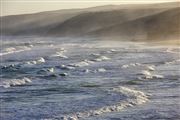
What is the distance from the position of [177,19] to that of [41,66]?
1791 inches

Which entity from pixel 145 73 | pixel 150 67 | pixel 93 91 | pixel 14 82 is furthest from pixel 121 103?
pixel 150 67

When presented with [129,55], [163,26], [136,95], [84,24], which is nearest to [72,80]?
[136,95]

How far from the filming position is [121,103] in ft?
56.5

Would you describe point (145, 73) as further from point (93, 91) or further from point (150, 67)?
point (93, 91)

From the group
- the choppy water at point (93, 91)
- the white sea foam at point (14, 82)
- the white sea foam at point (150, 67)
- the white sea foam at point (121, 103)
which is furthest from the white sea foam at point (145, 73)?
the white sea foam at point (14, 82)

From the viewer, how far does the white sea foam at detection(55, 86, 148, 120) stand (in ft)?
51.4

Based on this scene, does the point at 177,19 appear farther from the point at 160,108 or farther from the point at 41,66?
the point at 160,108

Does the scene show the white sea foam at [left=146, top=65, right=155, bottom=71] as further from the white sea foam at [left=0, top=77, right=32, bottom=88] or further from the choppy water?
the white sea foam at [left=0, top=77, right=32, bottom=88]

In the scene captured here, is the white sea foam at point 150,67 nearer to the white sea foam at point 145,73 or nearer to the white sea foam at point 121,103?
the white sea foam at point 145,73

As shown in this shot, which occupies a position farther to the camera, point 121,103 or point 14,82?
point 14,82

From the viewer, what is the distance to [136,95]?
18.7 metres

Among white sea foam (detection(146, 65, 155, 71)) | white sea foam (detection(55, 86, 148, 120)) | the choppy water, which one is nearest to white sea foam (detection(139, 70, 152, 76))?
the choppy water

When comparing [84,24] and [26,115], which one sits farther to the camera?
[84,24]

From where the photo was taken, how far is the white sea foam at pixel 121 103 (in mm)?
15680
